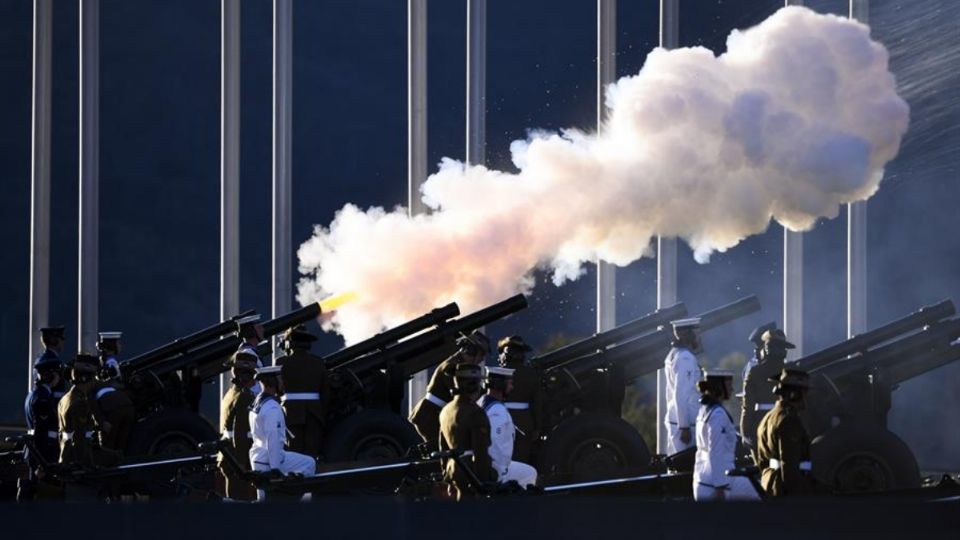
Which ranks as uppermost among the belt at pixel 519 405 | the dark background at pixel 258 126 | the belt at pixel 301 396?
the dark background at pixel 258 126

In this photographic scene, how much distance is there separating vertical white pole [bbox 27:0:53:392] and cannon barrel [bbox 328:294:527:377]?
31.3 feet

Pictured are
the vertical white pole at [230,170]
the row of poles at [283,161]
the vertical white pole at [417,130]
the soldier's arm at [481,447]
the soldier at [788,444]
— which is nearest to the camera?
the soldier at [788,444]

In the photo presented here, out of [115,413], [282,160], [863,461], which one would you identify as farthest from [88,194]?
[863,461]

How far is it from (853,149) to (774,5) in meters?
15.3

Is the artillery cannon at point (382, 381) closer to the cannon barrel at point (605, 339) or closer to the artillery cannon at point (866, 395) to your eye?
the cannon barrel at point (605, 339)

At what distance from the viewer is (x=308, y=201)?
39.4 metres

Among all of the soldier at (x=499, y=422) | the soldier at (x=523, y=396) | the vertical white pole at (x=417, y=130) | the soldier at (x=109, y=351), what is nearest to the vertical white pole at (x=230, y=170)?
the vertical white pole at (x=417, y=130)

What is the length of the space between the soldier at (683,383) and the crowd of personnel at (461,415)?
13 mm

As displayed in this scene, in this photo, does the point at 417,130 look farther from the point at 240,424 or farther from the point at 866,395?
the point at 240,424

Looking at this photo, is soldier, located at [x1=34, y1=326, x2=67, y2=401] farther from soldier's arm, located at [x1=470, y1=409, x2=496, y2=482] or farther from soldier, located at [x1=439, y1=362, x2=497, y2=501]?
soldier's arm, located at [x1=470, y1=409, x2=496, y2=482]

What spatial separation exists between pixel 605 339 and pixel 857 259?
5662 mm

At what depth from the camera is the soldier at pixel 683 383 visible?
1653 cm

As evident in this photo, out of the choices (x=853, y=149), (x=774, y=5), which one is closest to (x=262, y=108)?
(x=774, y=5)

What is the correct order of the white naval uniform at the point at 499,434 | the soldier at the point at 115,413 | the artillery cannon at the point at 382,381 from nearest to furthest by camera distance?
the white naval uniform at the point at 499,434 → the soldier at the point at 115,413 → the artillery cannon at the point at 382,381
